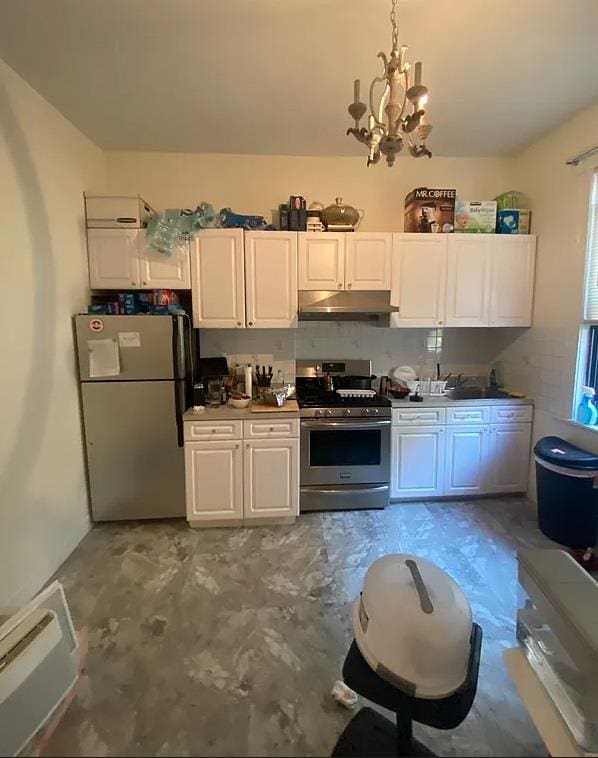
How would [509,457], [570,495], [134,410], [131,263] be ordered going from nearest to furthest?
[570,495] → [134,410] → [131,263] → [509,457]

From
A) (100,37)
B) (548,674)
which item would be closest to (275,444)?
(548,674)

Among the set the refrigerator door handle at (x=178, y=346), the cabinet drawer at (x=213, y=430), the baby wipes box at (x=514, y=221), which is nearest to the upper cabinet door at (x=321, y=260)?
the refrigerator door handle at (x=178, y=346)

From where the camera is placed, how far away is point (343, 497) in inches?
129

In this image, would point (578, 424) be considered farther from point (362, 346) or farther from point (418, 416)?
point (362, 346)

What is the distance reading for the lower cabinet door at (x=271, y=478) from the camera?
3.07 meters

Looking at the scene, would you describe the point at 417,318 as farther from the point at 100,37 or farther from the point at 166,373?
the point at 100,37

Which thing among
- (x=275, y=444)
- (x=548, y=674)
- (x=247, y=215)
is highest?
(x=247, y=215)

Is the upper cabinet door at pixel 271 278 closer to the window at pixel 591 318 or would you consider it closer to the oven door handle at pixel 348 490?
the oven door handle at pixel 348 490

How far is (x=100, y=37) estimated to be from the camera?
2.04 m

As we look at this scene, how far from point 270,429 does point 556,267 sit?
2487 mm

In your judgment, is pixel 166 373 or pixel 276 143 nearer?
pixel 166 373

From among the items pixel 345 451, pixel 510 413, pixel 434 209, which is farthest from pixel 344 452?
pixel 434 209

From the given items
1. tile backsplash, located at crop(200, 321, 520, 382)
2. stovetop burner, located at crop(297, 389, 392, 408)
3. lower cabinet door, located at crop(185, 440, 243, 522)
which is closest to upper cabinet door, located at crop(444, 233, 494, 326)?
tile backsplash, located at crop(200, 321, 520, 382)

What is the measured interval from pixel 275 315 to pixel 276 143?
4.40 feet
